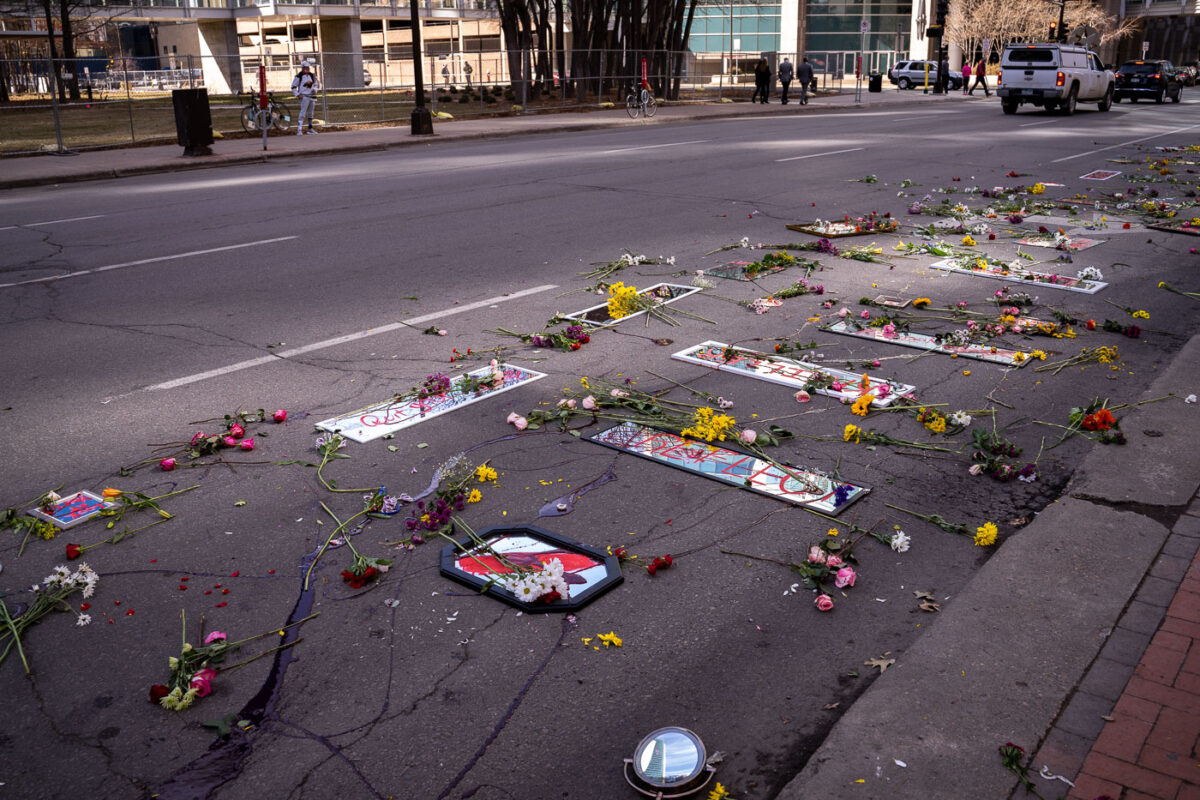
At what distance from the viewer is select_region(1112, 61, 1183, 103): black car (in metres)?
44.8

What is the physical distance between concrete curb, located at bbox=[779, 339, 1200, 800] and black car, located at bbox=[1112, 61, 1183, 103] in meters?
47.8

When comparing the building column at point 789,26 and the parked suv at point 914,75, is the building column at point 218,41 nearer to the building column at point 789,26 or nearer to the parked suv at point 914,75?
the building column at point 789,26

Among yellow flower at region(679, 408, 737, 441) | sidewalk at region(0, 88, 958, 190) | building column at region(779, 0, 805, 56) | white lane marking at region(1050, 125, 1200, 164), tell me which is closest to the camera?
yellow flower at region(679, 408, 737, 441)

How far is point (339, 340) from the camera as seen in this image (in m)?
7.20

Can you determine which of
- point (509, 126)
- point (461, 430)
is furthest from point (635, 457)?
point (509, 126)

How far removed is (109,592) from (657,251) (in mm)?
7121

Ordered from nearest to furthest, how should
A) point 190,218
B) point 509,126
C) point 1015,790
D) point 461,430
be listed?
point 1015,790, point 461,430, point 190,218, point 509,126

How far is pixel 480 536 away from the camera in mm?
4301

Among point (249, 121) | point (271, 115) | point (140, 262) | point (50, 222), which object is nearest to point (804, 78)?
point (271, 115)

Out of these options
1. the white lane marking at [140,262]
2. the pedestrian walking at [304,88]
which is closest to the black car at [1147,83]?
the pedestrian walking at [304,88]

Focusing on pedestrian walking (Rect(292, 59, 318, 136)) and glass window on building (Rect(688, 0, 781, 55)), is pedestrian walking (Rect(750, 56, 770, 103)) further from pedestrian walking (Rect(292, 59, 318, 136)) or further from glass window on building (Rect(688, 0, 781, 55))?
glass window on building (Rect(688, 0, 781, 55))

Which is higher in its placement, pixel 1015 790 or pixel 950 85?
pixel 950 85

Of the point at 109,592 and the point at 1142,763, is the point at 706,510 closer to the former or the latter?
the point at 1142,763

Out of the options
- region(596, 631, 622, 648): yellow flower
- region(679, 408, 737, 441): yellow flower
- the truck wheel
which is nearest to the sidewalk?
the truck wheel
